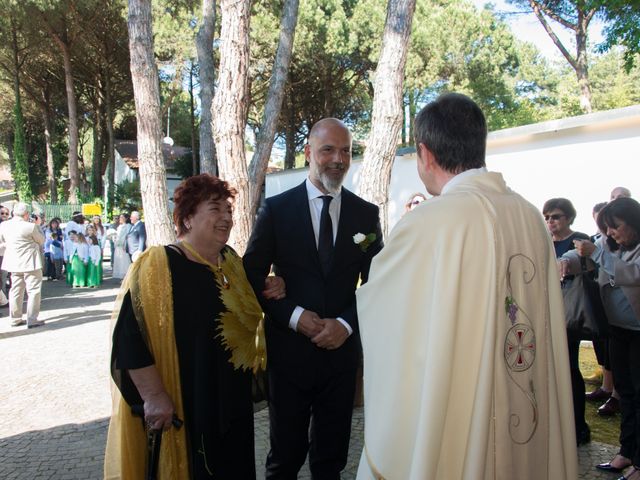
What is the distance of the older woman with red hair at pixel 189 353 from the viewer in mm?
2559

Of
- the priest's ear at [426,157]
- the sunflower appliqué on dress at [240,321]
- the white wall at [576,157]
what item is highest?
the white wall at [576,157]

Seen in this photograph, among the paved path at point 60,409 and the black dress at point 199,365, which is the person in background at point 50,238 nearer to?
the paved path at point 60,409

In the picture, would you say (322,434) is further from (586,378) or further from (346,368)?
(586,378)

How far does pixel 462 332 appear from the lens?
1.73 m

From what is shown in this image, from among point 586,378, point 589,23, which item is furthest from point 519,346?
point 589,23

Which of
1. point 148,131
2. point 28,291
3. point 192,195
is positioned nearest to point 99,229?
point 28,291

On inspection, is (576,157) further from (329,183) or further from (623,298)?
(329,183)

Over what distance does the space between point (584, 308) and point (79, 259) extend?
14015mm

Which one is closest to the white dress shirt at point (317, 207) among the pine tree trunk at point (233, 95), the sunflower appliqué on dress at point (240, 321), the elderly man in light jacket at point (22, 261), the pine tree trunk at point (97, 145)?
the sunflower appliqué on dress at point (240, 321)

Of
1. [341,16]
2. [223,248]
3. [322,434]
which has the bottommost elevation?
[322,434]

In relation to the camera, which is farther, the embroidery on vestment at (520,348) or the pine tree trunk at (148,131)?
the pine tree trunk at (148,131)

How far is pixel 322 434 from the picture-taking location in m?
2.98

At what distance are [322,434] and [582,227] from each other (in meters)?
9.50

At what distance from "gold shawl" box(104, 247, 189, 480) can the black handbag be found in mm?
2792
